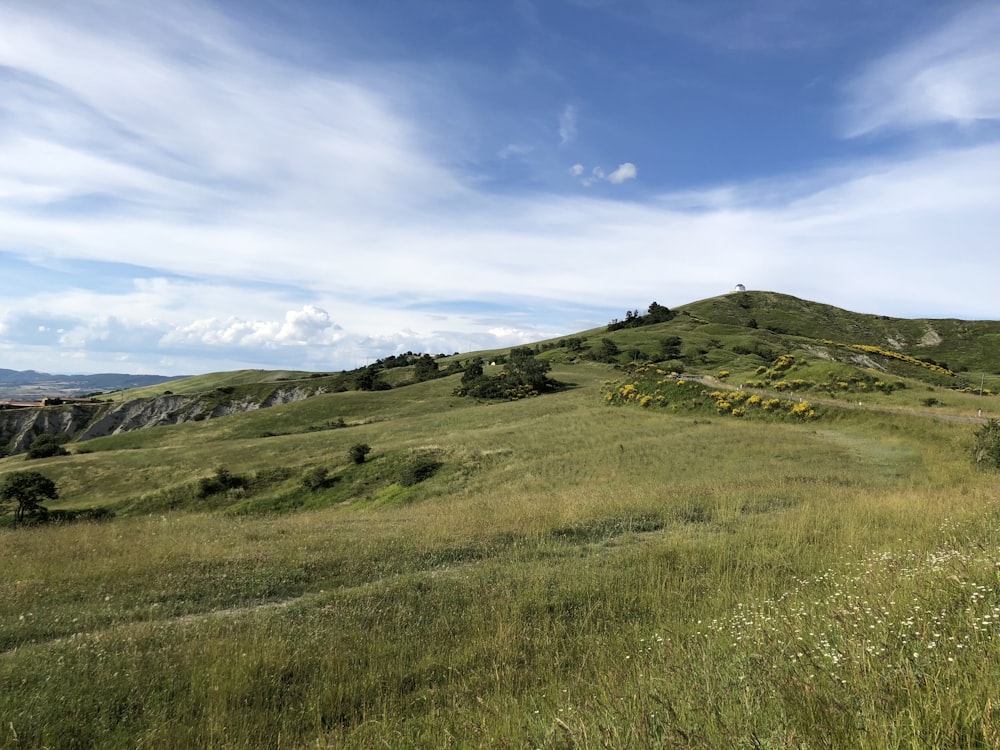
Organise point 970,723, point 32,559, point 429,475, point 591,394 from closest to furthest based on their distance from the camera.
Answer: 1. point 970,723
2. point 32,559
3. point 429,475
4. point 591,394

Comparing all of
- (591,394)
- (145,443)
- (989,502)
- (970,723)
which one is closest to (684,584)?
(970,723)

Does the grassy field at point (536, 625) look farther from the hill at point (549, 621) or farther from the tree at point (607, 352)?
the tree at point (607, 352)

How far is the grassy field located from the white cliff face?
10143cm

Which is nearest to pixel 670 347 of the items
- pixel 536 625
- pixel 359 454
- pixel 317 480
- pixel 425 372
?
pixel 425 372

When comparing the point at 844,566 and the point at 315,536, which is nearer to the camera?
the point at 844,566

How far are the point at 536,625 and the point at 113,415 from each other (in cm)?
14402

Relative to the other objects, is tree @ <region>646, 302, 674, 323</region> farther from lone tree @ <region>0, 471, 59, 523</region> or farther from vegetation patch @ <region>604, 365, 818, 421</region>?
lone tree @ <region>0, 471, 59, 523</region>

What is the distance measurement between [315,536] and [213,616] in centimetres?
572

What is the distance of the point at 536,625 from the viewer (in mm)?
6430

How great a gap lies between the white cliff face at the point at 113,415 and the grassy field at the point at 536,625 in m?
101

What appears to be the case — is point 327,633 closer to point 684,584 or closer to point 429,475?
point 684,584

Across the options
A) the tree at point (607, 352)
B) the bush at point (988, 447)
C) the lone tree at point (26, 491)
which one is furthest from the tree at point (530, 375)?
the bush at point (988, 447)

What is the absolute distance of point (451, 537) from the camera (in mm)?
11672

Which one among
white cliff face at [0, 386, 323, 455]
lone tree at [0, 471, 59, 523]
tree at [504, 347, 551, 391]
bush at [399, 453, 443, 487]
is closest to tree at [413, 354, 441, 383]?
white cliff face at [0, 386, 323, 455]
